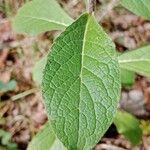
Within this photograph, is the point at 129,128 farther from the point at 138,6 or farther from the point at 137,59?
the point at 138,6

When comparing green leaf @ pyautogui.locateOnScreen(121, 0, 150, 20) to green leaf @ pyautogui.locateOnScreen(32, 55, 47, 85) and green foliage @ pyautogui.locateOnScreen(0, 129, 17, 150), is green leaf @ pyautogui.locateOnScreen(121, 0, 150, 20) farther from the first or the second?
green foliage @ pyautogui.locateOnScreen(0, 129, 17, 150)

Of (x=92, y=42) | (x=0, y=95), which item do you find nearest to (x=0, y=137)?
(x=0, y=95)

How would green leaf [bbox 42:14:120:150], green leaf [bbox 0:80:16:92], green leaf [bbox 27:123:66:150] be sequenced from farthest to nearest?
green leaf [bbox 0:80:16:92] → green leaf [bbox 27:123:66:150] → green leaf [bbox 42:14:120:150]

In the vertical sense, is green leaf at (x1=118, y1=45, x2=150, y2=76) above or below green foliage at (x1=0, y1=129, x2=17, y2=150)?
above

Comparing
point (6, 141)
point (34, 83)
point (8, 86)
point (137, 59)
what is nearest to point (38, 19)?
point (137, 59)

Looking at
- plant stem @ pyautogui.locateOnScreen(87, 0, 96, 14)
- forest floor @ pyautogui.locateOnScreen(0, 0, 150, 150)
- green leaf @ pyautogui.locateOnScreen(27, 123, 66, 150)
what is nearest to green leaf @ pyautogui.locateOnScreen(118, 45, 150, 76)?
green leaf @ pyautogui.locateOnScreen(27, 123, 66, 150)

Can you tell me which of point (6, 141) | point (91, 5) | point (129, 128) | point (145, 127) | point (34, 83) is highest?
point (91, 5)

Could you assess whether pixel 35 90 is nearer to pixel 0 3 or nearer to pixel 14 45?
pixel 14 45

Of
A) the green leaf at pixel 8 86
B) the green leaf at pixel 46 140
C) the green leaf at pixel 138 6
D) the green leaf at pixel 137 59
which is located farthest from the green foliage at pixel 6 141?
the green leaf at pixel 138 6
